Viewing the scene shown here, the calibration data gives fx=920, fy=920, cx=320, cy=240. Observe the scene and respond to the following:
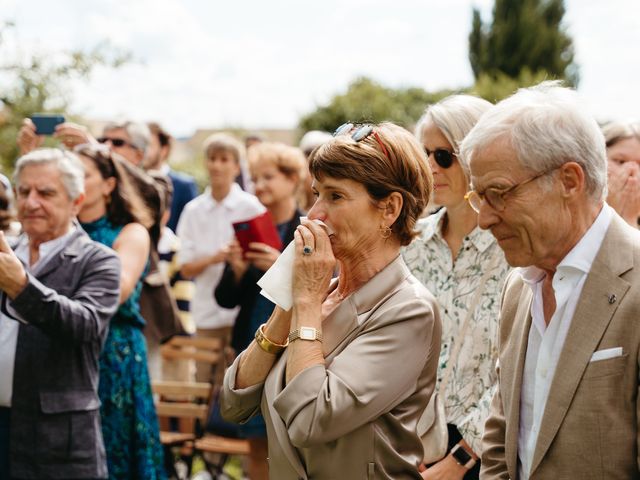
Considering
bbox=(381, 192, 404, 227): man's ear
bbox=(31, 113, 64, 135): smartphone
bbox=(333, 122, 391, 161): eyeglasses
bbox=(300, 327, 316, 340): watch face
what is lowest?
bbox=(31, 113, 64, 135): smartphone

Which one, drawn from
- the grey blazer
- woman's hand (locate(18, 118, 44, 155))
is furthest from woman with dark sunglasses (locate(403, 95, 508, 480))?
woman's hand (locate(18, 118, 44, 155))

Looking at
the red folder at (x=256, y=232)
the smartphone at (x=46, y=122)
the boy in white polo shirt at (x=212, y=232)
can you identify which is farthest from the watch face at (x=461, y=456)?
the boy in white polo shirt at (x=212, y=232)

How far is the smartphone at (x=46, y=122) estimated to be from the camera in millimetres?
5930

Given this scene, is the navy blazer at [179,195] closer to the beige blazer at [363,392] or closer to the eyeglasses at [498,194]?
the beige blazer at [363,392]

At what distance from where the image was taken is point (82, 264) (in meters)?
4.54

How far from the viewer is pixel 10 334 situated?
447cm

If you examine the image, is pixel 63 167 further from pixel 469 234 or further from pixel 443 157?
pixel 469 234

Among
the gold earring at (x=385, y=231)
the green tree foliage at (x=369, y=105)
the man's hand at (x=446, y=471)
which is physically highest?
the gold earring at (x=385, y=231)

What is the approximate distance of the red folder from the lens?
5676 millimetres

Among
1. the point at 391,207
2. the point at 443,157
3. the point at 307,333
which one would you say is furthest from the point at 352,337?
the point at 443,157

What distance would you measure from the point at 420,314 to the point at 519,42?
46.4 m

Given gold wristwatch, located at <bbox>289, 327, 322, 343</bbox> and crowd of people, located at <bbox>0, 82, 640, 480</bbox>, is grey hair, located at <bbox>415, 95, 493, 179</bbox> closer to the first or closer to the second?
crowd of people, located at <bbox>0, 82, 640, 480</bbox>

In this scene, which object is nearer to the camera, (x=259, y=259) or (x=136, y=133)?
(x=259, y=259)

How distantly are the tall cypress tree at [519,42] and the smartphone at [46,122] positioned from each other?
4134cm
